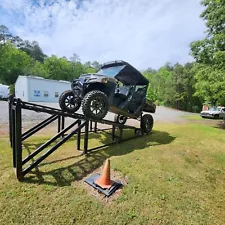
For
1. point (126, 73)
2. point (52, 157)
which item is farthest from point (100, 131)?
point (52, 157)

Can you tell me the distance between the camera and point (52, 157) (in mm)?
3959

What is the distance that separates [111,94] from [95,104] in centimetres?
79

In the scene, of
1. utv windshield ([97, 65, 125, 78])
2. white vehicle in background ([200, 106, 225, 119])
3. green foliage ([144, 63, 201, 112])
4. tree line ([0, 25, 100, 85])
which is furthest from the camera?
tree line ([0, 25, 100, 85])

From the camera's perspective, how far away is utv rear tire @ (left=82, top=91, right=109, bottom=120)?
13.7 feet

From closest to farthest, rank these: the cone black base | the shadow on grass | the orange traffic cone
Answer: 1. the cone black base
2. the orange traffic cone
3. the shadow on grass

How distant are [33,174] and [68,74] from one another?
47.4 metres

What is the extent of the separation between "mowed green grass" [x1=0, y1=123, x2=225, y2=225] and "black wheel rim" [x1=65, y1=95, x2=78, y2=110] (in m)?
2.06

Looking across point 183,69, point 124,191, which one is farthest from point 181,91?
point 124,191

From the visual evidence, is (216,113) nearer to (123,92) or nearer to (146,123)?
(146,123)

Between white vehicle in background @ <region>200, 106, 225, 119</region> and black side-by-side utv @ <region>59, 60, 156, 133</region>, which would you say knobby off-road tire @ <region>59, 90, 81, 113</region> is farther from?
white vehicle in background @ <region>200, 106, 225, 119</region>

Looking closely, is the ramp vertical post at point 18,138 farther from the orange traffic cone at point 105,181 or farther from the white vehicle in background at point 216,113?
the white vehicle in background at point 216,113

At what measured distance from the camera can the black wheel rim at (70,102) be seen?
6.02 m

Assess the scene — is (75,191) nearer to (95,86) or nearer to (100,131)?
(95,86)

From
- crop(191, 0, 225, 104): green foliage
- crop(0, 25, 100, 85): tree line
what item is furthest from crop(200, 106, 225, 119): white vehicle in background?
crop(0, 25, 100, 85): tree line
